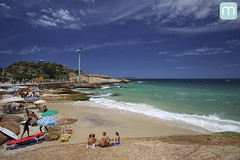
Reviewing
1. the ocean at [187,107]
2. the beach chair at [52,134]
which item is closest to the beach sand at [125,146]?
the beach chair at [52,134]

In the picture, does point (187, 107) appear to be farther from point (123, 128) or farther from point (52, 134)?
point (52, 134)

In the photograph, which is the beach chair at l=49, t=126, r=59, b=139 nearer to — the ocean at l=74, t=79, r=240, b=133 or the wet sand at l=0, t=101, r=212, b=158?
the wet sand at l=0, t=101, r=212, b=158

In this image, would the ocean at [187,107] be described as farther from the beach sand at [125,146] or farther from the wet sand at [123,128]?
the beach sand at [125,146]

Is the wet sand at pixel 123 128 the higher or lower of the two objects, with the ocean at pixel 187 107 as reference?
lower

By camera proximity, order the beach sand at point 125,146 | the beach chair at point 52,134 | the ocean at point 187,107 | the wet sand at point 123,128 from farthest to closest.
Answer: the ocean at point 187,107 < the wet sand at point 123,128 < the beach chair at point 52,134 < the beach sand at point 125,146

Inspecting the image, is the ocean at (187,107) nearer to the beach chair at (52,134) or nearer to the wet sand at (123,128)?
the wet sand at (123,128)

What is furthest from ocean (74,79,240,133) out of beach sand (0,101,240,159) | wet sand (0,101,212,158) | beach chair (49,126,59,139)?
beach chair (49,126,59,139)

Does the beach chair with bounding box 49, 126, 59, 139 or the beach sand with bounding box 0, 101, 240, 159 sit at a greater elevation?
the beach chair with bounding box 49, 126, 59, 139

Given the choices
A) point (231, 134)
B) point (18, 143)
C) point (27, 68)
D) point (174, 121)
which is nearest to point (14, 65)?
point (27, 68)

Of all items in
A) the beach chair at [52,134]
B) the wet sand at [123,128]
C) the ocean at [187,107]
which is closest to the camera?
the beach chair at [52,134]

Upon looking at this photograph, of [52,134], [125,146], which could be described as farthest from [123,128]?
[52,134]

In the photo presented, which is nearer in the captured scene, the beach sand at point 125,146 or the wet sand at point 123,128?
the beach sand at point 125,146

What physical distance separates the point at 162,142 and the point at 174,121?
179 inches

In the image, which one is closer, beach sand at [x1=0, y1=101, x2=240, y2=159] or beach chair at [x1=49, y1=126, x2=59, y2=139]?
beach sand at [x1=0, y1=101, x2=240, y2=159]
